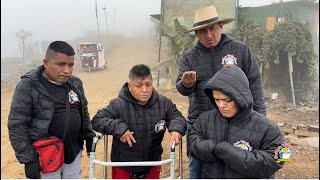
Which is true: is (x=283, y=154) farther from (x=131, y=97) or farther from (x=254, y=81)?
(x=131, y=97)

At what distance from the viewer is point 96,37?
25.7 m

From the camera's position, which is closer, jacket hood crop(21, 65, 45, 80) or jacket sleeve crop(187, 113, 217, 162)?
jacket sleeve crop(187, 113, 217, 162)

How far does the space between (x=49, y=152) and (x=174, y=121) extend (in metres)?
1.01

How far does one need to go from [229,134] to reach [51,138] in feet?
4.47

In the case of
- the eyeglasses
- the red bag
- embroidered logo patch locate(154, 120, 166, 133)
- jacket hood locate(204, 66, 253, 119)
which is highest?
the eyeglasses

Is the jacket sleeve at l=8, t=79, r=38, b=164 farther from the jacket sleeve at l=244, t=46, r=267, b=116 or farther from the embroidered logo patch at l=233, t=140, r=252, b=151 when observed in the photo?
the jacket sleeve at l=244, t=46, r=267, b=116

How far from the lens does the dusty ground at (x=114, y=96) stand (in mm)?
4777

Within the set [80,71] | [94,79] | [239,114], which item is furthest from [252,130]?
[80,71]

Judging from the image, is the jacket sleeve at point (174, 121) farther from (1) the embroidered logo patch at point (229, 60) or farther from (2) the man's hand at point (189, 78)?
(1) the embroidered logo patch at point (229, 60)

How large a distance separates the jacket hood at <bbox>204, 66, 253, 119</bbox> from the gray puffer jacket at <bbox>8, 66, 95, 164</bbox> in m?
1.27

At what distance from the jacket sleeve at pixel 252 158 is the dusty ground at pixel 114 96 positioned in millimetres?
2525

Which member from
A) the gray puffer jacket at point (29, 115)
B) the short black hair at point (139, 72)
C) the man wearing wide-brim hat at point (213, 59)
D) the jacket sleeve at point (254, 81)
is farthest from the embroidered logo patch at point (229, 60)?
the gray puffer jacket at point (29, 115)

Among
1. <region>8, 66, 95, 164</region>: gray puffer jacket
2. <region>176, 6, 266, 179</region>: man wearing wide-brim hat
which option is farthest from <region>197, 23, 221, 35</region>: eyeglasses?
<region>8, 66, 95, 164</region>: gray puffer jacket

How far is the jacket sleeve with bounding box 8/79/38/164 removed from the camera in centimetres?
220
